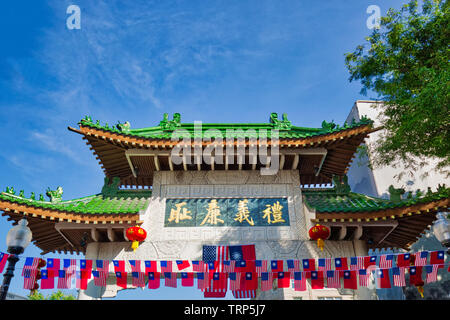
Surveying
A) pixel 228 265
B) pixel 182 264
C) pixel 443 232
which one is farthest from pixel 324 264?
pixel 182 264

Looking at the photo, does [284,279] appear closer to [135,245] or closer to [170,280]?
[170,280]

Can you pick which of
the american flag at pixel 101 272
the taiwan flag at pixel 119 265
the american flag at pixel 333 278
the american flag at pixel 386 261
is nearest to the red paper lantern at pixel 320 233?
the american flag at pixel 333 278

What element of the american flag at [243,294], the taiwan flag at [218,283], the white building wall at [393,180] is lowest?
the american flag at [243,294]

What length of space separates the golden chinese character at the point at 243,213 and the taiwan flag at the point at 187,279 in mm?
2193

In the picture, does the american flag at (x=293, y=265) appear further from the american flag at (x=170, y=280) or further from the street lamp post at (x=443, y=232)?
the street lamp post at (x=443, y=232)

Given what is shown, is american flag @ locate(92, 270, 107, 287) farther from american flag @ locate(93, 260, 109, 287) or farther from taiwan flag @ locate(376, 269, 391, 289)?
taiwan flag @ locate(376, 269, 391, 289)

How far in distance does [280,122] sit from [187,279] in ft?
21.4

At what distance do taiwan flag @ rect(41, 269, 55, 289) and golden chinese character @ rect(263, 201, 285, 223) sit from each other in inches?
240

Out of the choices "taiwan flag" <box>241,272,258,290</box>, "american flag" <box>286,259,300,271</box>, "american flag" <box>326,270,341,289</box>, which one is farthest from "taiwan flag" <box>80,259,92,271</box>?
"american flag" <box>326,270,341,289</box>

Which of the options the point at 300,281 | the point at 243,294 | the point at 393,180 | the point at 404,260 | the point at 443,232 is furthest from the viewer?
the point at 393,180

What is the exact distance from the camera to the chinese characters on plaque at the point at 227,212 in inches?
385

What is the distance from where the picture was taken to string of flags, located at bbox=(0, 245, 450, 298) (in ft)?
27.0

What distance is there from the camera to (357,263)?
8.45m

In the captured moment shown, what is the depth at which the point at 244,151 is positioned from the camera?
10.1 meters
